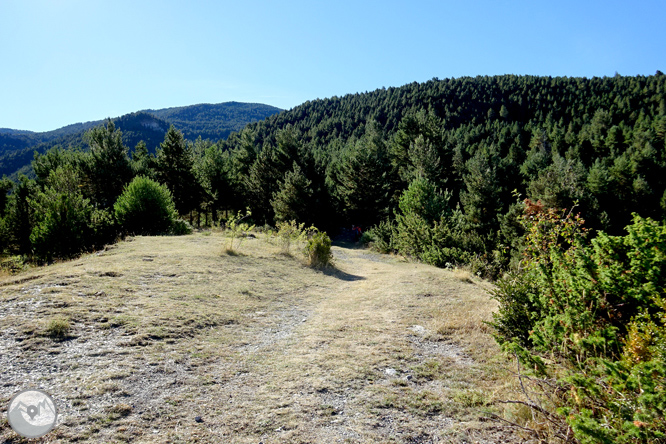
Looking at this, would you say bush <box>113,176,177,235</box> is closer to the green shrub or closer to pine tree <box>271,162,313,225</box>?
the green shrub

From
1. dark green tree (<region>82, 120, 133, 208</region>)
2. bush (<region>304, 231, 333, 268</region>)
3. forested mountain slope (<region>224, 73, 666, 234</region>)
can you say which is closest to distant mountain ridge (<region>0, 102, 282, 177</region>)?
forested mountain slope (<region>224, 73, 666, 234</region>)

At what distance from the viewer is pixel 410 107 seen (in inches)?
3639

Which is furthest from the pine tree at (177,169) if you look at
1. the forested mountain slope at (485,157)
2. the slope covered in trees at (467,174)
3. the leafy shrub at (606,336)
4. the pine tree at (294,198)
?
the leafy shrub at (606,336)

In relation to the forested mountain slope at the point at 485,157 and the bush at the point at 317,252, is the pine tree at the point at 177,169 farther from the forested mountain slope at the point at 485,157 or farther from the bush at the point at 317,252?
the bush at the point at 317,252

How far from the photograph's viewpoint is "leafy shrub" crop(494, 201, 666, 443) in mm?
2189

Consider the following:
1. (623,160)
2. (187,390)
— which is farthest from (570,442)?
(623,160)

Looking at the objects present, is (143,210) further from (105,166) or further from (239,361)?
(239,361)

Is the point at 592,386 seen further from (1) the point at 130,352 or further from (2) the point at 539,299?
(1) the point at 130,352

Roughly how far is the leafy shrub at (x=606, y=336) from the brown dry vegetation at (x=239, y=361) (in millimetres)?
717

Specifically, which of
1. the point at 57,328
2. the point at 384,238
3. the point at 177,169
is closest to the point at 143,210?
the point at 177,169

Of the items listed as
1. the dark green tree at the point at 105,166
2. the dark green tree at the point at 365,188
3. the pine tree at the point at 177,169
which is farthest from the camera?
the dark green tree at the point at 365,188

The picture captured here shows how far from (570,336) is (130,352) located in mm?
5389

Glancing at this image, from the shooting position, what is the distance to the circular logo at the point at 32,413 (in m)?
2.73

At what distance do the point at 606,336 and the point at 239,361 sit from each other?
4379 millimetres
